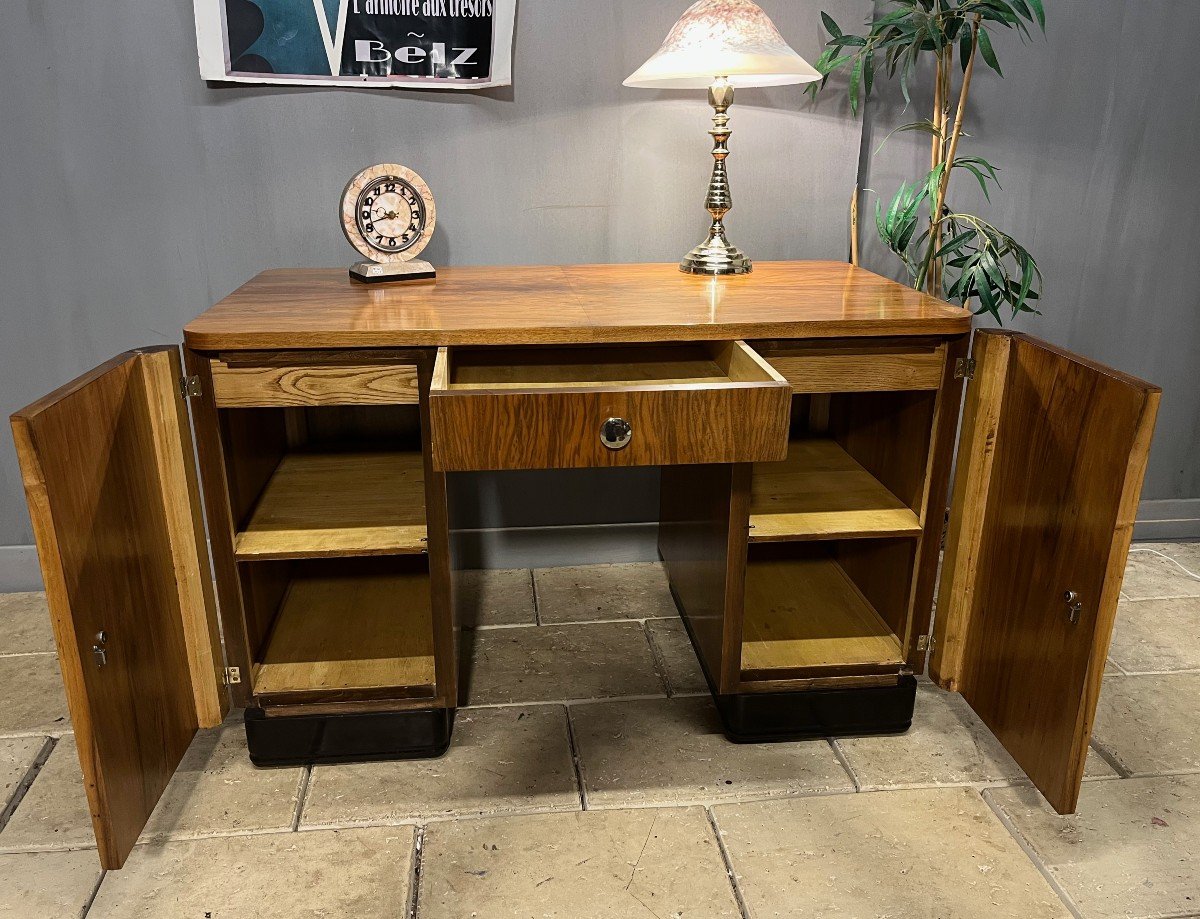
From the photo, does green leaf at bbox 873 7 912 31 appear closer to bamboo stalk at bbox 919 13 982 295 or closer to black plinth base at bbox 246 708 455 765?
bamboo stalk at bbox 919 13 982 295

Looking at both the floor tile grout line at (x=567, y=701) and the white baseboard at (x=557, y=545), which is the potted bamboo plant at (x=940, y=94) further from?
the floor tile grout line at (x=567, y=701)

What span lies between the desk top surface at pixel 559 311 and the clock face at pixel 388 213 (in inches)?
3.4

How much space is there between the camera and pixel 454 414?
48.0 inches

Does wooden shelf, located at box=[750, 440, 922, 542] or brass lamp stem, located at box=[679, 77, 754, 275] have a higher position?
brass lamp stem, located at box=[679, 77, 754, 275]

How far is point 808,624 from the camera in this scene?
1.83 meters

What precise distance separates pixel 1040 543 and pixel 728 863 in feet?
2.36

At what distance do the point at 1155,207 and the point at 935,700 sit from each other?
1.47m

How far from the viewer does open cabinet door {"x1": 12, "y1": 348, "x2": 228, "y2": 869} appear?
1147mm

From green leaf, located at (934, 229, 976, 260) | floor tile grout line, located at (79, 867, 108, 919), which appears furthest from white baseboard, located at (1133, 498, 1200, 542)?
floor tile grout line, located at (79, 867, 108, 919)

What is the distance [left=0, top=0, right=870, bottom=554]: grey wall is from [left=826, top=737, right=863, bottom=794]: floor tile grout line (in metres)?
1.16

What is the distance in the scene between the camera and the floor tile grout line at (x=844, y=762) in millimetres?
1615

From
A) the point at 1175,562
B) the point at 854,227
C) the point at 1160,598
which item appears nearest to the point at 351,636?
the point at 854,227

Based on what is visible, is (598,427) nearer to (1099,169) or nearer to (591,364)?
(591,364)

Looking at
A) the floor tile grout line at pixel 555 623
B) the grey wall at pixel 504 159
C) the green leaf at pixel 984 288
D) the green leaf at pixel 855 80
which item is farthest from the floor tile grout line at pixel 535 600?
the green leaf at pixel 855 80
